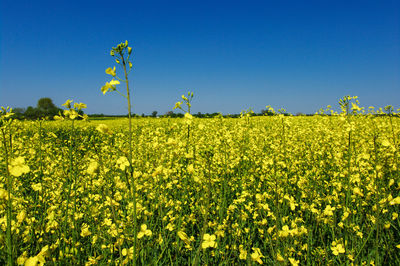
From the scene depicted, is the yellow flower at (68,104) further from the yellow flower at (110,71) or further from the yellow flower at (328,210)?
the yellow flower at (328,210)

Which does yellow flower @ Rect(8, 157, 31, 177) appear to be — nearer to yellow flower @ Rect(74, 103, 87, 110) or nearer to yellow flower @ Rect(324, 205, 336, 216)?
yellow flower @ Rect(74, 103, 87, 110)

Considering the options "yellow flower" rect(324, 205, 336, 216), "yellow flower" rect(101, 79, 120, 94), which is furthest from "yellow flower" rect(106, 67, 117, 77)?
"yellow flower" rect(324, 205, 336, 216)

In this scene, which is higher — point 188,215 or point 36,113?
point 36,113

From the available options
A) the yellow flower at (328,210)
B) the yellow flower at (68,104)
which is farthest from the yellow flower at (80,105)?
the yellow flower at (328,210)

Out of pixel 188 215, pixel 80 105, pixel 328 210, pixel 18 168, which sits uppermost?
pixel 80 105

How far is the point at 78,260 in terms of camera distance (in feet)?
6.78

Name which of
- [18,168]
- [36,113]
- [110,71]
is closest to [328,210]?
[110,71]

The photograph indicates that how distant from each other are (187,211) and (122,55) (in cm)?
282

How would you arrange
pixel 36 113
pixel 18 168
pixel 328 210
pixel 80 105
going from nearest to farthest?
pixel 18 168 < pixel 80 105 < pixel 328 210 < pixel 36 113

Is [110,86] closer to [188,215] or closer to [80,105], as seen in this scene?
[80,105]

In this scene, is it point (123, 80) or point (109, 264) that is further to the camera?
point (109, 264)

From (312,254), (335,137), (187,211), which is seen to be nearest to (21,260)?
(187,211)

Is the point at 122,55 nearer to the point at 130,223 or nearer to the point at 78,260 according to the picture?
the point at 130,223

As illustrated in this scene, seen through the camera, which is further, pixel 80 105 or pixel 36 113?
pixel 36 113
